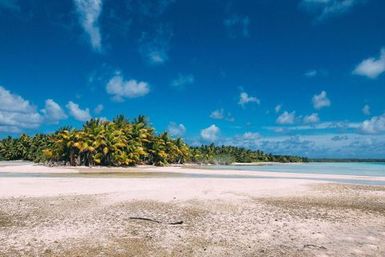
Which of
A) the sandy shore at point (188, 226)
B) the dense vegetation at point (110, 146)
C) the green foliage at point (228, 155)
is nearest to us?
the sandy shore at point (188, 226)

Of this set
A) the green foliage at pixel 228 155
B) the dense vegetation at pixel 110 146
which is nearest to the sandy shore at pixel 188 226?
the dense vegetation at pixel 110 146

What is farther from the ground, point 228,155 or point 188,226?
point 228,155

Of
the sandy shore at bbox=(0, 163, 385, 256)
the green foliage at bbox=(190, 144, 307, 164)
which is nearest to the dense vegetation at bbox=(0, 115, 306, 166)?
the green foliage at bbox=(190, 144, 307, 164)

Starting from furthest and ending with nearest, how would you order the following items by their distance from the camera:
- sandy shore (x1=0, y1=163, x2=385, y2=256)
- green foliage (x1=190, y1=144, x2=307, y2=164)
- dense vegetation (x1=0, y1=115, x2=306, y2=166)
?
1. green foliage (x1=190, y1=144, x2=307, y2=164)
2. dense vegetation (x1=0, y1=115, x2=306, y2=166)
3. sandy shore (x1=0, y1=163, x2=385, y2=256)

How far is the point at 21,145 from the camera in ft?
363

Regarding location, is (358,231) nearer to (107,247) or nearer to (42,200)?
(107,247)

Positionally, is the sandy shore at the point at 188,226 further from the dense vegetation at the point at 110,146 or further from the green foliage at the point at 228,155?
the green foliage at the point at 228,155

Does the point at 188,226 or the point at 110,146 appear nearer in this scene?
the point at 188,226

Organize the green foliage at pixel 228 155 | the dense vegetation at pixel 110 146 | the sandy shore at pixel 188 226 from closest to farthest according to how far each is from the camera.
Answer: the sandy shore at pixel 188 226, the dense vegetation at pixel 110 146, the green foliage at pixel 228 155

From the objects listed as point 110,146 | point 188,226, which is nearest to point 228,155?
point 110,146

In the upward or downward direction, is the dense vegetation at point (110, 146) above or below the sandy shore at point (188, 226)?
above

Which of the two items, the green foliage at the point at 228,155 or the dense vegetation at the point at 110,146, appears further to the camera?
the green foliage at the point at 228,155

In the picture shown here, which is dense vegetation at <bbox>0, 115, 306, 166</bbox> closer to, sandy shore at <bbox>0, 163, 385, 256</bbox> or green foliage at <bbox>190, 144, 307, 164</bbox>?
green foliage at <bbox>190, 144, 307, 164</bbox>

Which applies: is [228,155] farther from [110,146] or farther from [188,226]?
[188,226]
